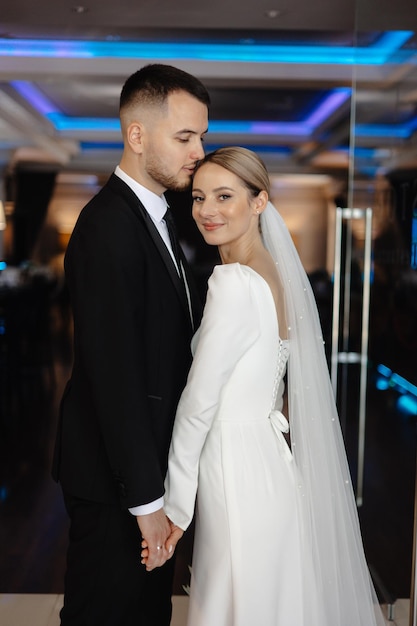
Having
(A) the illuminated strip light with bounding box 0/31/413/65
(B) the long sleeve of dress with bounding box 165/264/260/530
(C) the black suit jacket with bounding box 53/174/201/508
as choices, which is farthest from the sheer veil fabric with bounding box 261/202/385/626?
(A) the illuminated strip light with bounding box 0/31/413/65

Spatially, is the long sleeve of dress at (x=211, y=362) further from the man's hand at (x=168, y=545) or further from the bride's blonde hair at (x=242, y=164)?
the bride's blonde hair at (x=242, y=164)

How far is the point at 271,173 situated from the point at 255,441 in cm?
854

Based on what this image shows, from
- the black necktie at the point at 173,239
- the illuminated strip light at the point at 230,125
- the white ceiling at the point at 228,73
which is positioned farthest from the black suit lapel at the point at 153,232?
the illuminated strip light at the point at 230,125

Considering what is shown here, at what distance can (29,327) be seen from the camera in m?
8.01

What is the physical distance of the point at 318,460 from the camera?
6.61ft

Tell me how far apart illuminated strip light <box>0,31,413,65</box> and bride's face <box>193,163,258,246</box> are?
13.9 ft

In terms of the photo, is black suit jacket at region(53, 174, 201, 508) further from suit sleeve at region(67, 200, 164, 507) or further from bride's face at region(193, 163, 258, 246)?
bride's face at region(193, 163, 258, 246)

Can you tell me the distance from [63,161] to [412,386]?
323 inches

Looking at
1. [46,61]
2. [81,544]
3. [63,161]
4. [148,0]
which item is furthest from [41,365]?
[81,544]

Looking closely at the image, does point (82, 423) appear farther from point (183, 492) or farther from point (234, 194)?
point (234, 194)

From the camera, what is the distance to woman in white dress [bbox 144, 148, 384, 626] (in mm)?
1801

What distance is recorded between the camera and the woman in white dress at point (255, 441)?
5.91ft

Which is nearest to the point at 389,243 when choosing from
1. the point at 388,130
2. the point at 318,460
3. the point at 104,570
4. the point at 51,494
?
the point at 388,130

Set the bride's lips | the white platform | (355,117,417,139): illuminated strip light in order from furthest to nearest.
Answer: (355,117,417,139): illuminated strip light < the white platform < the bride's lips
